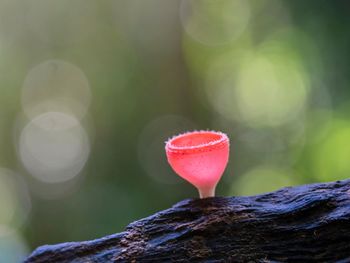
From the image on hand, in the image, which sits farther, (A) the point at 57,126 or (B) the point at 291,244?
(A) the point at 57,126

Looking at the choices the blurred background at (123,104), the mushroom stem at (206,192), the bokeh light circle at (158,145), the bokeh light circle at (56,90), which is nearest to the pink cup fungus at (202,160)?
the mushroom stem at (206,192)

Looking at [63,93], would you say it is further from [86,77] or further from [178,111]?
[178,111]

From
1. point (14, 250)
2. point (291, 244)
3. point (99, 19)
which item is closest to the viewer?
point (291, 244)

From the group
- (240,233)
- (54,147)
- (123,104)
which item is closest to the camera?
(240,233)

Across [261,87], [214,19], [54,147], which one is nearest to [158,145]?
[54,147]

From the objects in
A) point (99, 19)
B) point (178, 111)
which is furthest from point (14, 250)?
point (99, 19)

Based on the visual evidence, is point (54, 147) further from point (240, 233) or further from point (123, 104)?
point (240, 233)

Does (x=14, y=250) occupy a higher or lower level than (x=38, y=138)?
lower
